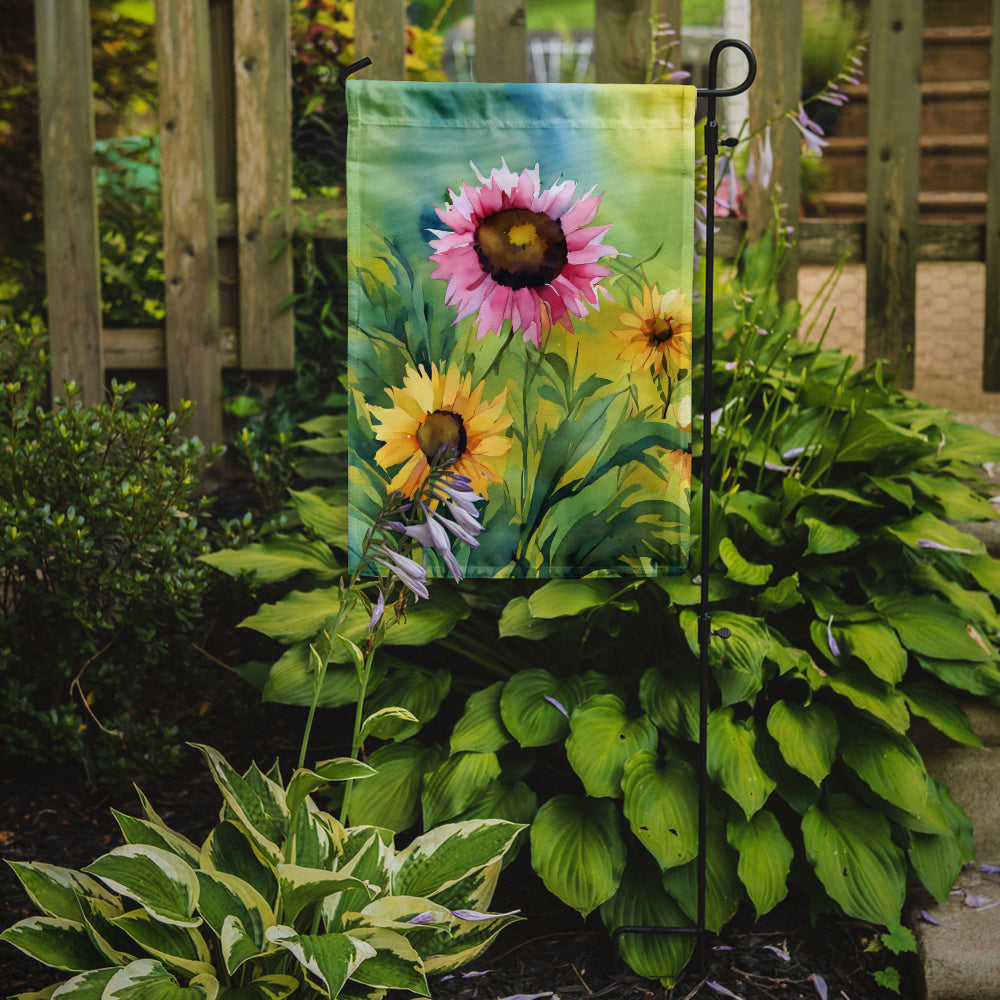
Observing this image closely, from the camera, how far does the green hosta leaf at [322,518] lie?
2.32 meters

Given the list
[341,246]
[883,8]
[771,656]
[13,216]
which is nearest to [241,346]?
[341,246]

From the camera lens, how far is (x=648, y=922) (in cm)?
181

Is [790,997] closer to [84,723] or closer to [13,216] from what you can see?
[84,723]

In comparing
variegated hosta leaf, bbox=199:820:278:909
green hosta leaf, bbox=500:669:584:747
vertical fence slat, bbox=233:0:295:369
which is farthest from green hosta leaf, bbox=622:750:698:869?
vertical fence slat, bbox=233:0:295:369

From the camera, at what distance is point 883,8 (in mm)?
3078

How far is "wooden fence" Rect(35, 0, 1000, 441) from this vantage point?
300 cm

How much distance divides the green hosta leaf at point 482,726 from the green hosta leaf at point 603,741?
0.15m

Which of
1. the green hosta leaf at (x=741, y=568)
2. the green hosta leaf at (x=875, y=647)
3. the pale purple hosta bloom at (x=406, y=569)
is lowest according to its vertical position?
the green hosta leaf at (x=875, y=647)

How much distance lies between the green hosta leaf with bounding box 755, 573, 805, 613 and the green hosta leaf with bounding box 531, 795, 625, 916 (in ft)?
1.64

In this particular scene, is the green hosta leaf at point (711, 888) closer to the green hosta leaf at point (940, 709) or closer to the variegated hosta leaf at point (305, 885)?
the green hosta leaf at point (940, 709)

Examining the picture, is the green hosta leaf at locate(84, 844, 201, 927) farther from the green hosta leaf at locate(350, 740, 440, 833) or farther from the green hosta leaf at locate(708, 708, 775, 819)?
the green hosta leaf at locate(708, 708, 775, 819)

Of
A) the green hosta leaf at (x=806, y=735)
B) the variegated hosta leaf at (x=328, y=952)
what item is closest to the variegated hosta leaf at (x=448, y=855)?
the variegated hosta leaf at (x=328, y=952)

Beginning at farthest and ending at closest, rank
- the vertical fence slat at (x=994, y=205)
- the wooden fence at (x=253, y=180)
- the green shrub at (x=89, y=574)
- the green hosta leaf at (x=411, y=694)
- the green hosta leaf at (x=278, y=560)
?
the vertical fence slat at (x=994, y=205)
the wooden fence at (x=253, y=180)
the green hosta leaf at (x=278, y=560)
the green shrub at (x=89, y=574)
the green hosta leaf at (x=411, y=694)

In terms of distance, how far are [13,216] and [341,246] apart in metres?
1.37
